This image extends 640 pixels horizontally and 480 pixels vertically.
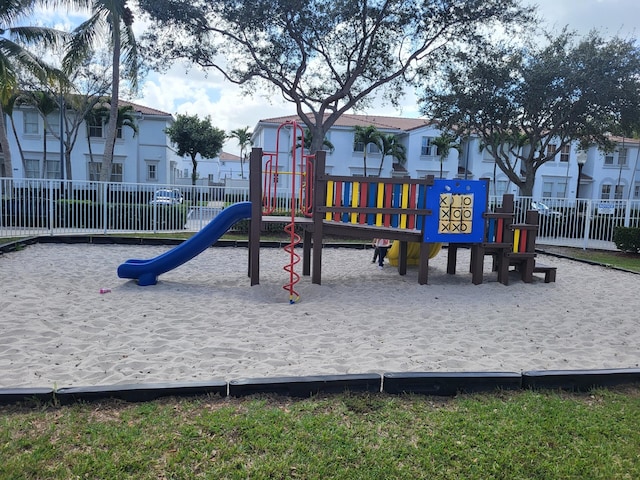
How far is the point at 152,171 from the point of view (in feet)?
114

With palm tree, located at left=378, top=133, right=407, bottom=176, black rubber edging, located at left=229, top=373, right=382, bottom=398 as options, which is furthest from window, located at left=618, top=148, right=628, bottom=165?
black rubber edging, located at left=229, top=373, right=382, bottom=398

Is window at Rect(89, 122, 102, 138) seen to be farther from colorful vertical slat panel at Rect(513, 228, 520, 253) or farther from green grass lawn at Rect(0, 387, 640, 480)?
green grass lawn at Rect(0, 387, 640, 480)

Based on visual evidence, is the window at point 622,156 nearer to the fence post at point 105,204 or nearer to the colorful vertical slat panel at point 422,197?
the colorful vertical slat panel at point 422,197

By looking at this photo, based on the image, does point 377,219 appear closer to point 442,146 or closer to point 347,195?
point 347,195

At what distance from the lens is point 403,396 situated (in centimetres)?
343

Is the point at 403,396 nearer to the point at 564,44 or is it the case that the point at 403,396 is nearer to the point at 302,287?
the point at 302,287

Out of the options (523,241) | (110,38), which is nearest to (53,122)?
(110,38)

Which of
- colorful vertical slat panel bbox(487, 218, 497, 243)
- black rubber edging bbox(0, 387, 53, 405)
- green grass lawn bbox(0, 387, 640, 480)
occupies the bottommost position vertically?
green grass lawn bbox(0, 387, 640, 480)

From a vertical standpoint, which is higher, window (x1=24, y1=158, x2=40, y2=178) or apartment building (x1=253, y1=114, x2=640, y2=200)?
apartment building (x1=253, y1=114, x2=640, y2=200)

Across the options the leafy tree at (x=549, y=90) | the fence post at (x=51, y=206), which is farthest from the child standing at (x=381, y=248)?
the leafy tree at (x=549, y=90)

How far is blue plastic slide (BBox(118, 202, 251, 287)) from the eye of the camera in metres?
7.70

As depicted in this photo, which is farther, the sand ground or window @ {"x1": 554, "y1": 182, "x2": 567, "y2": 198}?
window @ {"x1": 554, "y1": 182, "x2": 567, "y2": 198}

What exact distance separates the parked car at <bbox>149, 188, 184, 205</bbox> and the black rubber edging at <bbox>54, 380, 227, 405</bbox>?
13564 millimetres

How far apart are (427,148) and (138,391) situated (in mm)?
37615
